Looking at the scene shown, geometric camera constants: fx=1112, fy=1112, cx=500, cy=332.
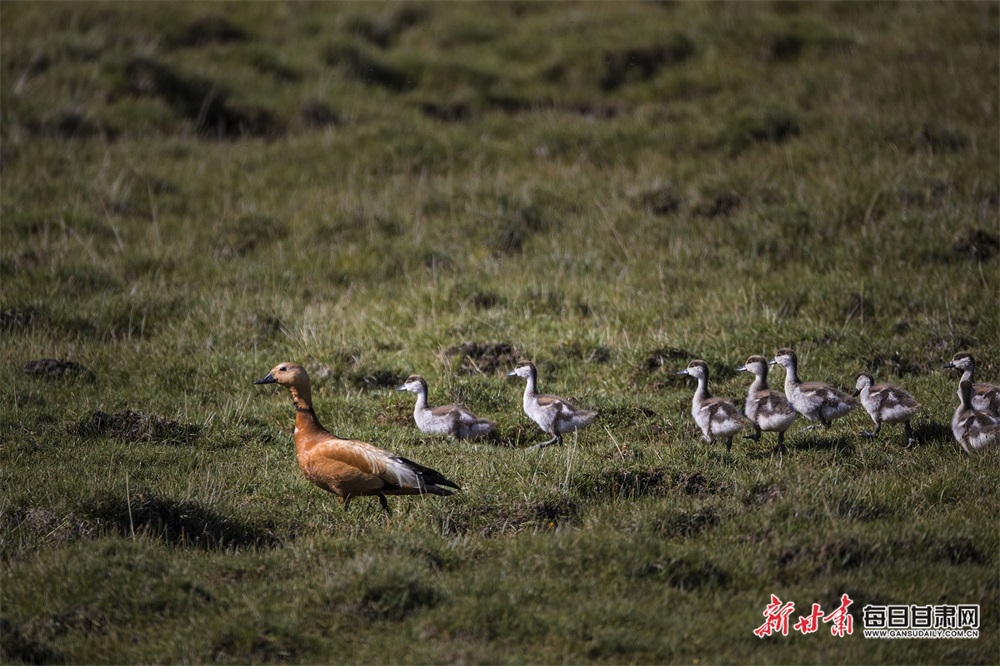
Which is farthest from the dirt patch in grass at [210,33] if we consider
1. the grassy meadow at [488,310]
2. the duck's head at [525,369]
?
the duck's head at [525,369]

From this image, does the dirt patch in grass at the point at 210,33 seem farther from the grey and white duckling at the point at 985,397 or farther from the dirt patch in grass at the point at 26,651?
the dirt patch in grass at the point at 26,651

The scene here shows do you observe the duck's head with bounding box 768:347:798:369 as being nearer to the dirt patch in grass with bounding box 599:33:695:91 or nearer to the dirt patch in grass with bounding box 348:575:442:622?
the dirt patch in grass with bounding box 348:575:442:622

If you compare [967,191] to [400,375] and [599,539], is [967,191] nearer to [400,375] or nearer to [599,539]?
[400,375]

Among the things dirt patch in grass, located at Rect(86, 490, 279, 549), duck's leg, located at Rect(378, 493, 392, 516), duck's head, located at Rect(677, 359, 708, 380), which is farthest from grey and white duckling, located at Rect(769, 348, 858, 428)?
dirt patch in grass, located at Rect(86, 490, 279, 549)

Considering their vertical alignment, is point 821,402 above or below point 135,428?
above

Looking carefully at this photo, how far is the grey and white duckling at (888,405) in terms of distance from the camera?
901cm

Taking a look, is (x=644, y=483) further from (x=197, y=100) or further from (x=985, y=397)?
(x=197, y=100)

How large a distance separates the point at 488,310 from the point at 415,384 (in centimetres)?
250

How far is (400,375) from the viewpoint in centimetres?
1138

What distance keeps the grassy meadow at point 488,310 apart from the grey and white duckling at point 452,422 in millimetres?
175

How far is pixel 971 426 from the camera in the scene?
873 centimetres

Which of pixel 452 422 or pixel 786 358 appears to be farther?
pixel 786 358

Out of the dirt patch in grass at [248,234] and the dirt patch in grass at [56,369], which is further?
the dirt patch in grass at [248,234]

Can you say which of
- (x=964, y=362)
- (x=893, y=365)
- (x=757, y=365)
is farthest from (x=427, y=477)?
(x=893, y=365)
